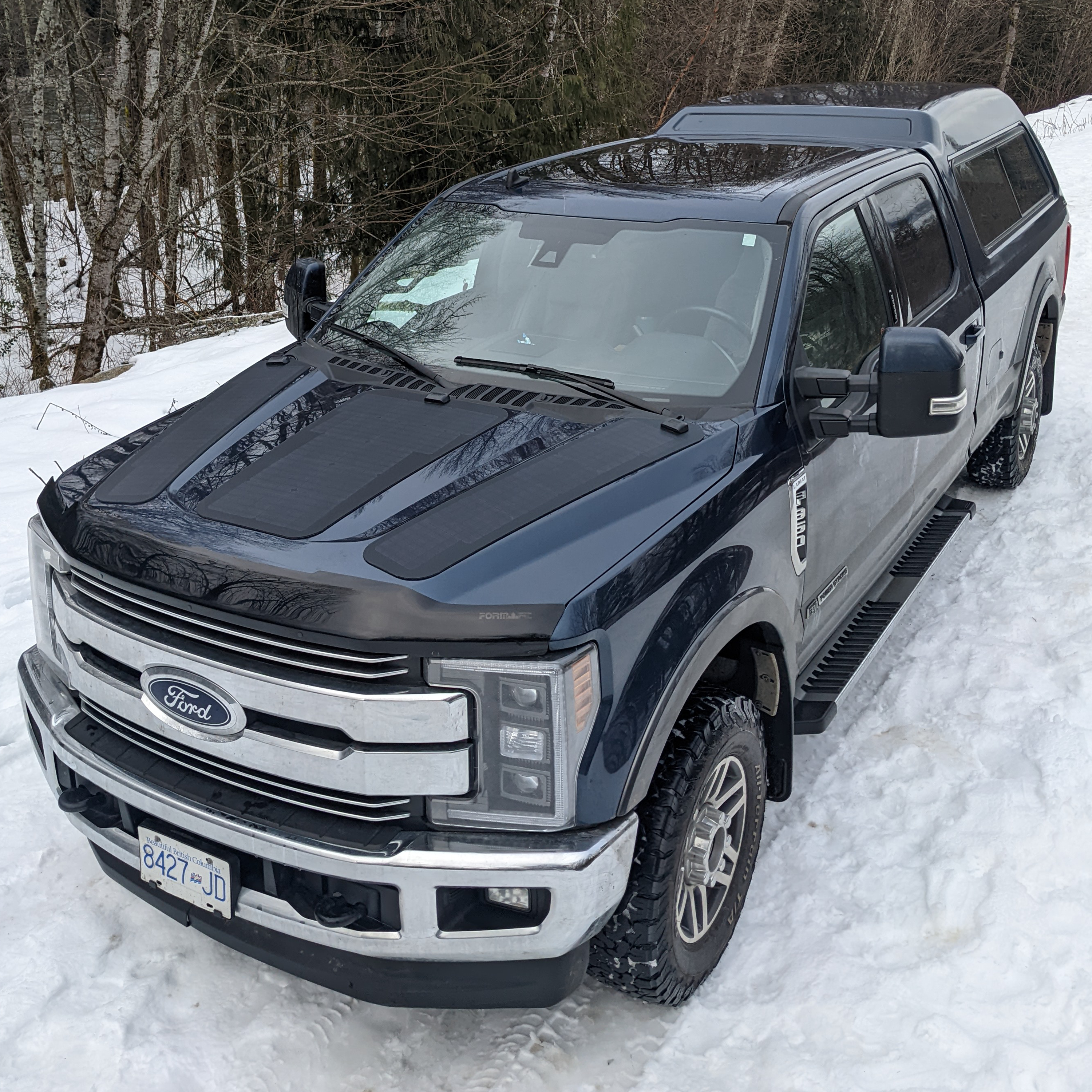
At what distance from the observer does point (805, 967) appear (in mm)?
3010

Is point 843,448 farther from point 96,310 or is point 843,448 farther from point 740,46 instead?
point 740,46

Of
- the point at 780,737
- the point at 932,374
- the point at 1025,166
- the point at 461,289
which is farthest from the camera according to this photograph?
the point at 1025,166

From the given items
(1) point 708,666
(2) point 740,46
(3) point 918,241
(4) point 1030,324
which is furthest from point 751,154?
(2) point 740,46

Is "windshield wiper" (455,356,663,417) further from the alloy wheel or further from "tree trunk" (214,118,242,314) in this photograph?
"tree trunk" (214,118,242,314)

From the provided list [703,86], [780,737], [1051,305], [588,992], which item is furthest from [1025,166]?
[703,86]

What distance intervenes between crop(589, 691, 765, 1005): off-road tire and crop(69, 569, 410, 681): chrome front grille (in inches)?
29.4

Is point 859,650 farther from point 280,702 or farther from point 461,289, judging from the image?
point 280,702

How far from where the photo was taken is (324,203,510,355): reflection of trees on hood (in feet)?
11.6

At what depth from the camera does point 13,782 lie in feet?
12.1

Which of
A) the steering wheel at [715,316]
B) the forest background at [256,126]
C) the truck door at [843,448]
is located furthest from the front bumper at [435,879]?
the forest background at [256,126]

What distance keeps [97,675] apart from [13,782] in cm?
134

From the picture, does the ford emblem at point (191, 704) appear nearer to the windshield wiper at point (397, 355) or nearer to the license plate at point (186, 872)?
the license plate at point (186, 872)

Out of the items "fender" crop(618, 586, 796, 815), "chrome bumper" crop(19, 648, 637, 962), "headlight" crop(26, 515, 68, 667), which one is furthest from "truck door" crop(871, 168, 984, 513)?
"headlight" crop(26, 515, 68, 667)

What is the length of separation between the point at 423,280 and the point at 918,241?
1773mm
